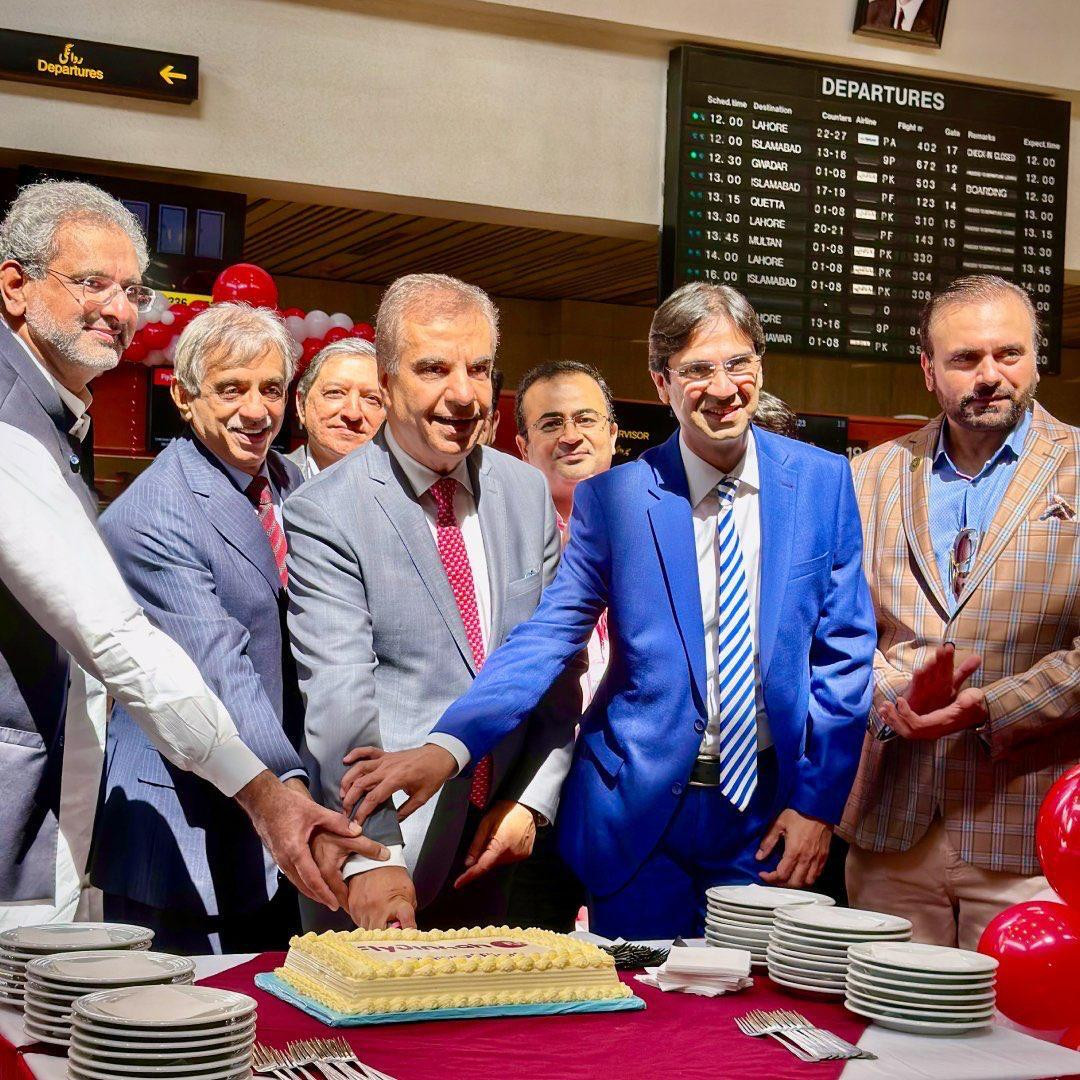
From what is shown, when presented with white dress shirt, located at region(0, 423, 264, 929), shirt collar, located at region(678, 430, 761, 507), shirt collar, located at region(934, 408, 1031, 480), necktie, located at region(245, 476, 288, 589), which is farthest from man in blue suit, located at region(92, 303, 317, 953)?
shirt collar, located at region(934, 408, 1031, 480)

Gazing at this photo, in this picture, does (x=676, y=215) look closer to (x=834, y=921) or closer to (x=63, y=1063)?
(x=834, y=921)

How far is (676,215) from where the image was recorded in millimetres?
5289

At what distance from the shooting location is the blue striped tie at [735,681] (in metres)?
2.50

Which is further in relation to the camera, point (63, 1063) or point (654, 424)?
point (654, 424)

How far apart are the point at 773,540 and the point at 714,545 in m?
0.12

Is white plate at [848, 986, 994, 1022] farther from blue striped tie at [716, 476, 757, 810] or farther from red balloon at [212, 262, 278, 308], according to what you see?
red balloon at [212, 262, 278, 308]

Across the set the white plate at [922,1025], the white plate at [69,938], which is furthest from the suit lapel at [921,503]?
the white plate at [69,938]

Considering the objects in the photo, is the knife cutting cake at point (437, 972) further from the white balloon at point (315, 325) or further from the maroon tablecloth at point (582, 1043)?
the white balloon at point (315, 325)

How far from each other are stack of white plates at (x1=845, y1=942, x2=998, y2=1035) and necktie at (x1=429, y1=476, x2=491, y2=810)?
87 cm

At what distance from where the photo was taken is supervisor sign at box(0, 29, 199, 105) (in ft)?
14.6

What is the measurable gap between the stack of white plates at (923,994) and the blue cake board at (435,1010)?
0.28 meters

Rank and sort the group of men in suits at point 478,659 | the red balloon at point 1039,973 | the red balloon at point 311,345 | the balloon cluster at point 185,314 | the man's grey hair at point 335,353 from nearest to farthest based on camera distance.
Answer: the red balloon at point 1039,973, the group of men in suits at point 478,659, the man's grey hair at point 335,353, the balloon cluster at point 185,314, the red balloon at point 311,345

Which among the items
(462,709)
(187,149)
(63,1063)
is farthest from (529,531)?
(187,149)

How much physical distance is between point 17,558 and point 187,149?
3.06 meters
